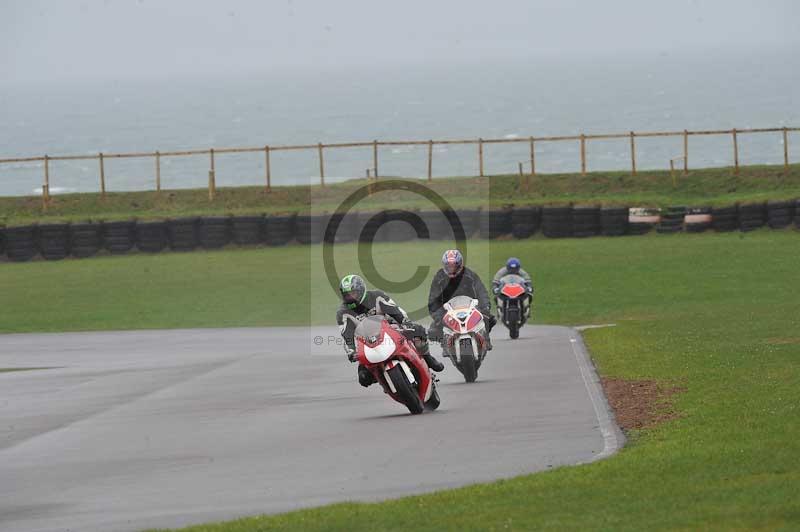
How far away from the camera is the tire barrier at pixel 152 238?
45562 mm

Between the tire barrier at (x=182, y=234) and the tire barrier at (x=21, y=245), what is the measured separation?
4.39 meters

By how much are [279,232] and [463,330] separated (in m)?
28.2

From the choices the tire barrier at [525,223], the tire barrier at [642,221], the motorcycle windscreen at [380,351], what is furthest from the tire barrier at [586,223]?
the motorcycle windscreen at [380,351]

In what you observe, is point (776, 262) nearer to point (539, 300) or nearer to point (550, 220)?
point (539, 300)

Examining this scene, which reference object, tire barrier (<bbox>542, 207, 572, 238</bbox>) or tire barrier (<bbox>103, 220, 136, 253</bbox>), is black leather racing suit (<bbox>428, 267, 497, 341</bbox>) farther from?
tire barrier (<bbox>103, 220, 136, 253</bbox>)

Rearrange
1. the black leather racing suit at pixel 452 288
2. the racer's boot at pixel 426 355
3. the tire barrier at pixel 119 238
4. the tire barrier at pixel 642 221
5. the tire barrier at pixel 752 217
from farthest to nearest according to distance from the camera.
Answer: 1. the tire barrier at pixel 119 238
2. the tire barrier at pixel 642 221
3. the tire barrier at pixel 752 217
4. the black leather racing suit at pixel 452 288
5. the racer's boot at pixel 426 355

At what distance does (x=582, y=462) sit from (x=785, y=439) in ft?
5.59

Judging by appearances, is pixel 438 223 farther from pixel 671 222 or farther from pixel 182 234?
pixel 182 234

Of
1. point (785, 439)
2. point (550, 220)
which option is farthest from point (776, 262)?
point (785, 439)

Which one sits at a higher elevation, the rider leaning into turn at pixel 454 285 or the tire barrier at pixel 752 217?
the tire barrier at pixel 752 217

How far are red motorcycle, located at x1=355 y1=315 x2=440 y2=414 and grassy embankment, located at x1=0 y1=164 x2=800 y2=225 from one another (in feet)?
110

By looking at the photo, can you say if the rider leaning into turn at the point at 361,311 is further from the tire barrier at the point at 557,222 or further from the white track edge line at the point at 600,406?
the tire barrier at the point at 557,222

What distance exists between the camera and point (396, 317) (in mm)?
14969

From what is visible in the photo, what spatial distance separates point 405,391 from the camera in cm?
1494
